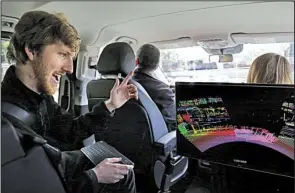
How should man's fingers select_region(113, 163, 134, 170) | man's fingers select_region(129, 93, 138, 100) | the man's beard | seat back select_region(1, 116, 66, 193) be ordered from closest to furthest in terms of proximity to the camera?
1. seat back select_region(1, 116, 66, 193)
2. the man's beard
3. man's fingers select_region(113, 163, 134, 170)
4. man's fingers select_region(129, 93, 138, 100)

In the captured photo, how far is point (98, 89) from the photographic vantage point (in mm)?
1107

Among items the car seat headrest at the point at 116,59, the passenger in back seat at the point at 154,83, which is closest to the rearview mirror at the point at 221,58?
the passenger in back seat at the point at 154,83

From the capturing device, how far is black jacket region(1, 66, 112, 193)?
975mm

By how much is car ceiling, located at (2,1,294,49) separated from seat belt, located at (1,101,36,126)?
281 mm

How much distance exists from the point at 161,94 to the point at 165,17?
298 millimetres

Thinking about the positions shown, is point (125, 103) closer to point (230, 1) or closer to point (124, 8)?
point (124, 8)

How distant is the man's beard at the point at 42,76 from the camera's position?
3.17ft

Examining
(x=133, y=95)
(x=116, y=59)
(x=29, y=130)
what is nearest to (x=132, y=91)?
(x=133, y=95)

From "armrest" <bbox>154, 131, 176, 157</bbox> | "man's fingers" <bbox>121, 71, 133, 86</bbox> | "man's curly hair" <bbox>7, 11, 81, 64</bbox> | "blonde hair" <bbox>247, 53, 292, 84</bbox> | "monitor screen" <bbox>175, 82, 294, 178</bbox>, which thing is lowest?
"armrest" <bbox>154, 131, 176, 157</bbox>

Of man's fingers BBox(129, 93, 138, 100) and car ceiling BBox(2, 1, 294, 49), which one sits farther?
man's fingers BBox(129, 93, 138, 100)

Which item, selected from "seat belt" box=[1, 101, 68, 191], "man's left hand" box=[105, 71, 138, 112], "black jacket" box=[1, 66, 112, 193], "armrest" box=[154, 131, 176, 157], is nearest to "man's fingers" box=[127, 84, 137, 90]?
"man's left hand" box=[105, 71, 138, 112]

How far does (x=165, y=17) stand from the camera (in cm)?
99

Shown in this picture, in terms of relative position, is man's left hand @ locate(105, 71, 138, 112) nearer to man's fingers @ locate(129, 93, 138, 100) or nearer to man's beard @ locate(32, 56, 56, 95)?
man's fingers @ locate(129, 93, 138, 100)

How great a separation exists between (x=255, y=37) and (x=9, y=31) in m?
0.75
